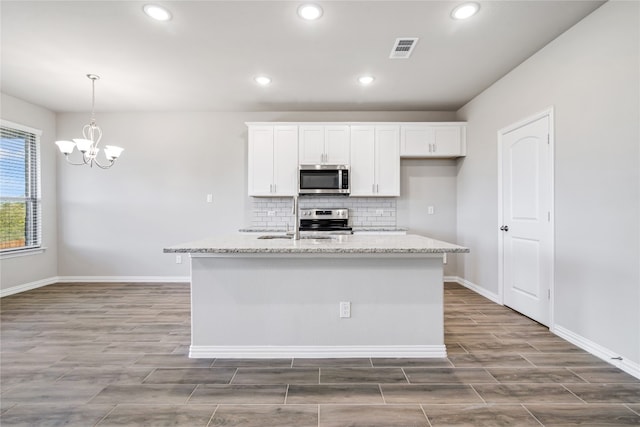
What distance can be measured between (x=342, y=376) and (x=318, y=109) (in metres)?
3.67

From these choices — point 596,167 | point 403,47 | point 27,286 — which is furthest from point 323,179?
point 27,286

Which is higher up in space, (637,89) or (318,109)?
(318,109)

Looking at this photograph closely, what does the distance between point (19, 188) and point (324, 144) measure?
4.24m

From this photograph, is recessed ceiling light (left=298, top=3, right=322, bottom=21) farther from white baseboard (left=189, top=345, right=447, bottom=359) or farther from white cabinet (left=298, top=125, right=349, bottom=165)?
white baseboard (left=189, top=345, right=447, bottom=359)

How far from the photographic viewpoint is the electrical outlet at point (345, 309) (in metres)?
2.32

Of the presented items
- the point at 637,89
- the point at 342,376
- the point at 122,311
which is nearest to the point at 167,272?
the point at 122,311

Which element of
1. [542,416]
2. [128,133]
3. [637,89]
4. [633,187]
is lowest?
[542,416]

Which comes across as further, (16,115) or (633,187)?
(16,115)

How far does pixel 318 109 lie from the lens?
462 centimetres

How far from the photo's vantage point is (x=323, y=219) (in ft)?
15.2

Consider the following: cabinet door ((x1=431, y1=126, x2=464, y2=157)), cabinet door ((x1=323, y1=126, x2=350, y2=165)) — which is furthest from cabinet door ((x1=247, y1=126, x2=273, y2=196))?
cabinet door ((x1=431, y1=126, x2=464, y2=157))

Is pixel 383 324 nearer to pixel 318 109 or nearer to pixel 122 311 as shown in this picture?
pixel 122 311

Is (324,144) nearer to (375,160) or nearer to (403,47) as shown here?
(375,160)

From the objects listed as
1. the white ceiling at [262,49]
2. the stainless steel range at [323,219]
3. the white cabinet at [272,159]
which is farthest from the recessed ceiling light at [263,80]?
the stainless steel range at [323,219]
